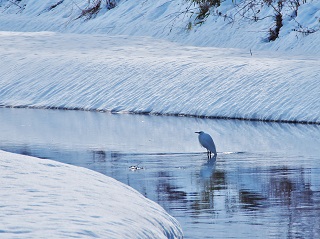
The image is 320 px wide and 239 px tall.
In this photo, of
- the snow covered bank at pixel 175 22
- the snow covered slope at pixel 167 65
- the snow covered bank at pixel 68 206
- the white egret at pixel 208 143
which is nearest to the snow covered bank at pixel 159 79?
the snow covered slope at pixel 167 65

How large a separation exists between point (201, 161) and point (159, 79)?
361 inches

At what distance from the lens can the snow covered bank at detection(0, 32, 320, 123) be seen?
807 inches

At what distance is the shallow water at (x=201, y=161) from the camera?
9672 mm

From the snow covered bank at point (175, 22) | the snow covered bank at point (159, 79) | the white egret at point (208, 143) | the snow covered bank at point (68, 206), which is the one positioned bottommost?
the snow covered bank at point (68, 206)

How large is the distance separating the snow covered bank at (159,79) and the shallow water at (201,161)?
2.90 ft

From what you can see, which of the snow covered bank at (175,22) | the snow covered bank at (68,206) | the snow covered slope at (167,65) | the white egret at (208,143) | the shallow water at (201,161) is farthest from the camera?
the snow covered bank at (175,22)

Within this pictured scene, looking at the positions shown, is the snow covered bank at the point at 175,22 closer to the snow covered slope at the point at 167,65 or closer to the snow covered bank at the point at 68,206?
the snow covered slope at the point at 167,65

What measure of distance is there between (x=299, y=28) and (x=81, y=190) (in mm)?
17715

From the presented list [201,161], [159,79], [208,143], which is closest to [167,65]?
[159,79]

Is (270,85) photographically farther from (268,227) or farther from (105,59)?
(268,227)

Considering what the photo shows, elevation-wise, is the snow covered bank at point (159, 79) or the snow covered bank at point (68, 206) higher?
the snow covered bank at point (159, 79)

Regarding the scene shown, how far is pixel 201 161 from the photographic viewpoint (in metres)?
14.1

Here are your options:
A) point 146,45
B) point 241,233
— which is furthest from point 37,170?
point 146,45

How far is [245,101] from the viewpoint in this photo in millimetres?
20672
